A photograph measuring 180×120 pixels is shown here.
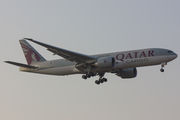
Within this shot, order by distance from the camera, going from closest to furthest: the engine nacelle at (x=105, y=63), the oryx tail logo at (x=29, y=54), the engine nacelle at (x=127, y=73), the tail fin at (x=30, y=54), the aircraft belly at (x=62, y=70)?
the engine nacelle at (x=105, y=63) < the aircraft belly at (x=62, y=70) < the engine nacelle at (x=127, y=73) < the tail fin at (x=30, y=54) < the oryx tail logo at (x=29, y=54)

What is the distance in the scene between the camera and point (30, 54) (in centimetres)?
5722

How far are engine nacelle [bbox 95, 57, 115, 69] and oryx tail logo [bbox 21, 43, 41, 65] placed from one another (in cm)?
1261

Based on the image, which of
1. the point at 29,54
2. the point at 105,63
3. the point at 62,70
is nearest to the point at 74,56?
the point at 105,63

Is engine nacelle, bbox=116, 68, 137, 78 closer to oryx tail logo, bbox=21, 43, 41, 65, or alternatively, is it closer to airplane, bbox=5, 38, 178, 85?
airplane, bbox=5, 38, 178, 85

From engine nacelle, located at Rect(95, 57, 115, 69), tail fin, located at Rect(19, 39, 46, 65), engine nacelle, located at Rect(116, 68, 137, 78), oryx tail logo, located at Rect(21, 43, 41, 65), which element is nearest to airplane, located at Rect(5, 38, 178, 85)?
engine nacelle, located at Rect(95, 57, 115, 69)

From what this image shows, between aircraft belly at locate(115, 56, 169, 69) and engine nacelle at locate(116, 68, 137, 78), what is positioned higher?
aircraft belly at locate(115, 56, 169, 69)

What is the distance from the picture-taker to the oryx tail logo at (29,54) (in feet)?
185

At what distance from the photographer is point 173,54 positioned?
156 feet

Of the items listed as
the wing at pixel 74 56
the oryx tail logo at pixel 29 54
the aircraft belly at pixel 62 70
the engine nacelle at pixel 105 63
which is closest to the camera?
the wing at pixel 74 56

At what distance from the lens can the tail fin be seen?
184 feet

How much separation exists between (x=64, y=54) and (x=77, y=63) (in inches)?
125

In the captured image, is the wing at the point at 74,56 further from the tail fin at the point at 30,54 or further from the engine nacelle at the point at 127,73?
the tail fin at the point at 30,54

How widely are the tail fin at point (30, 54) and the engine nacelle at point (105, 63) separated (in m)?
12.0

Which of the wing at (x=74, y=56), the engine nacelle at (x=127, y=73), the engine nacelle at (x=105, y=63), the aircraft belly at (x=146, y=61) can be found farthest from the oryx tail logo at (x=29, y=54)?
the aircraft belly at (x=146, y=61)
